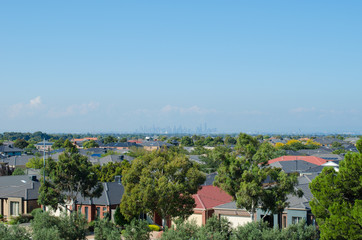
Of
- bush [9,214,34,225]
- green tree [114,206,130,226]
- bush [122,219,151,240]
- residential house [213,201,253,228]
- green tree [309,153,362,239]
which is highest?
green tree [309,153,362,239]

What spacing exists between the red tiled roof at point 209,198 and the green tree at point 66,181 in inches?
353

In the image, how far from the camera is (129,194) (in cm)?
3512

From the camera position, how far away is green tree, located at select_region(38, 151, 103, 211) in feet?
134

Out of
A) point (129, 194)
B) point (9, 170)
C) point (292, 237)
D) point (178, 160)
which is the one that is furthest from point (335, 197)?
point (9, 170)

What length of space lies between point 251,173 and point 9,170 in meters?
53.3

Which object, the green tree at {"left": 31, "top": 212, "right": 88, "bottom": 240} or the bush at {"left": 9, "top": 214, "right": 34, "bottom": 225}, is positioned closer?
the green tree at {"left": 31, "top": 212, "right": 88, "bottom": 240}

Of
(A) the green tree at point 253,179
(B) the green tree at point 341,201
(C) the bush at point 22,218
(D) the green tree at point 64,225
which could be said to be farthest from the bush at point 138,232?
(C) the bush at point 22,218

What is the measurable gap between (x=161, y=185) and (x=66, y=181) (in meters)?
11.8

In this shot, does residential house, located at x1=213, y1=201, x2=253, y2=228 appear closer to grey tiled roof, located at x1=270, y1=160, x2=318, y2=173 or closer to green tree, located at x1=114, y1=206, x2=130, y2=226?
green tree, located at x1=114, y1=206, x2=130, y2=226

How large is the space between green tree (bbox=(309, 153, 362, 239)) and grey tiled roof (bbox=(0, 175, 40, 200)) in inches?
1234

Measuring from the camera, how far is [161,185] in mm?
33594

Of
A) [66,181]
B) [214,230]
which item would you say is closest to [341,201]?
[214,230]

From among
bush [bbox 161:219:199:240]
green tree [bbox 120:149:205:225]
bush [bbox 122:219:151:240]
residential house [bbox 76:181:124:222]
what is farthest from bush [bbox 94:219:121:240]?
residential house [bbox 76:181:124:222]

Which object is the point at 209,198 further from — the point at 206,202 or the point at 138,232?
the point at 138,232
